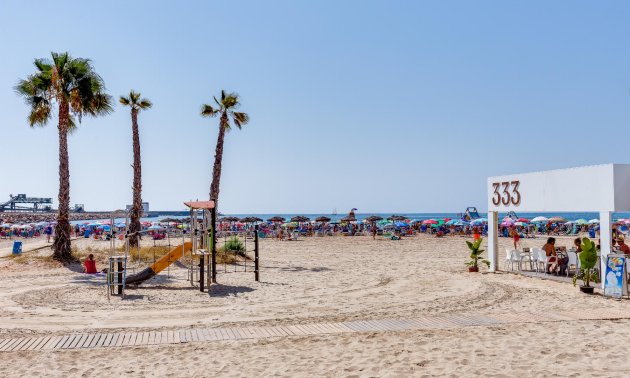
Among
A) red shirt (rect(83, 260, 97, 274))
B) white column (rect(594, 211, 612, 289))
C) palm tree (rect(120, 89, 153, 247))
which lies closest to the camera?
white column (rect(594, 211, 612, 289))

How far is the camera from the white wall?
13086mm

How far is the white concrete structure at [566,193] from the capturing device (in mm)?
13109

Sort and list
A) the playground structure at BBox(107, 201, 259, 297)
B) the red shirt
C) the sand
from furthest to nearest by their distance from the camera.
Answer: the red shirt < the playground structure at BBox(107, 201, 259, 297) < the sand

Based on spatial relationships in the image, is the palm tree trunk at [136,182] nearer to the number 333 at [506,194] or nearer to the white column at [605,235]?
the number 333 at [506,194]

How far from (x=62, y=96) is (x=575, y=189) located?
18917 mm

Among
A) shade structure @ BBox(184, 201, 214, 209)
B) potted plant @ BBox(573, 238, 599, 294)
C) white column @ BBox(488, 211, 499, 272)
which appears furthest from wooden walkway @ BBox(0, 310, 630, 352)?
white column @ BBox(488, 211, 499, 272)

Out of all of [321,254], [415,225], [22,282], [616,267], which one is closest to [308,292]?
[616,267]

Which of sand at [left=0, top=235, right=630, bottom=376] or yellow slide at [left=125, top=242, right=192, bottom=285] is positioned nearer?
sand at [left=0, top=235, right=630, bottom=376]

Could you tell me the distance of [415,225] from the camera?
52.8 metres

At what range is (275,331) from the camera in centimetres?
905

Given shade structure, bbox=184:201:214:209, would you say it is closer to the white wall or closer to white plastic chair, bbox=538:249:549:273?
the white wall

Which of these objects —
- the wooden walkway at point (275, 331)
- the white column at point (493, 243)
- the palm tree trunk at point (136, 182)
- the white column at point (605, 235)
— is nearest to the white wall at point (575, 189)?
the white column at point (605, 235)

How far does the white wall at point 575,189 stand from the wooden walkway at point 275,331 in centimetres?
397

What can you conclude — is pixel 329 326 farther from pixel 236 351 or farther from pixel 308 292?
pixel 308 292
